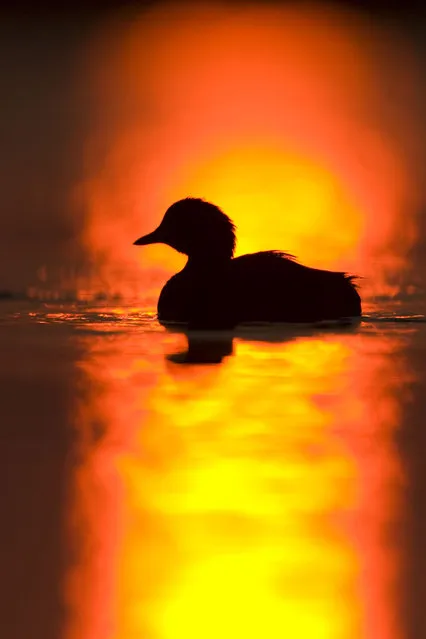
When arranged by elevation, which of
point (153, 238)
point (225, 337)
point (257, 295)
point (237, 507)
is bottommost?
point (237, 507)

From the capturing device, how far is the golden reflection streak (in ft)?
10.3

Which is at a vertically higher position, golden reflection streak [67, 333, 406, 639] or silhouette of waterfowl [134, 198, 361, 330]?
silhouette of waterfowl [134, 198, 361, 330]

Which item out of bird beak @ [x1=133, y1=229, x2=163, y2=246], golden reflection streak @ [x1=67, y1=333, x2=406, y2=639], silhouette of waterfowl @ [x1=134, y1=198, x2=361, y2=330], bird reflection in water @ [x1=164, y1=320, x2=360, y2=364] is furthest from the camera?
bird beak @ [x1=133, y1=229, x2=163, y2=246]

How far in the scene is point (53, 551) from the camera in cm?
356

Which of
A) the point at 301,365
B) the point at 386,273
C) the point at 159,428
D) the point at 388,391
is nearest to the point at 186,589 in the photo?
the point at 159,428

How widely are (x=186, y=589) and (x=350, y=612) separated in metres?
0.39

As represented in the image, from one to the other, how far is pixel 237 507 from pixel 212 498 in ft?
0.43

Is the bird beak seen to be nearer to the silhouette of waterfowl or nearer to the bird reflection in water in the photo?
the silhouette of waterfowl

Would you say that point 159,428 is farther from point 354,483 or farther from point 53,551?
point 53,551

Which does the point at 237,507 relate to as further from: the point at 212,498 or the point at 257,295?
the point at 257,295

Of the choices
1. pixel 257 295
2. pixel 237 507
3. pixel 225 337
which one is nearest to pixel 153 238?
pixel 257 295

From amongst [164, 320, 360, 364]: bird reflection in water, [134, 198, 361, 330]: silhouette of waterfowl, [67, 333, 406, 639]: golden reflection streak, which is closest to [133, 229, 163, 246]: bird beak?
[134, 198, 361, 330]: silhouette of waterfowl

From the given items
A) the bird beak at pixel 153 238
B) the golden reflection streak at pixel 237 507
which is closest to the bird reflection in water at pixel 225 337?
the golden reflection streak at pixel 237 507

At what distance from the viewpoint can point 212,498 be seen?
406 cm
